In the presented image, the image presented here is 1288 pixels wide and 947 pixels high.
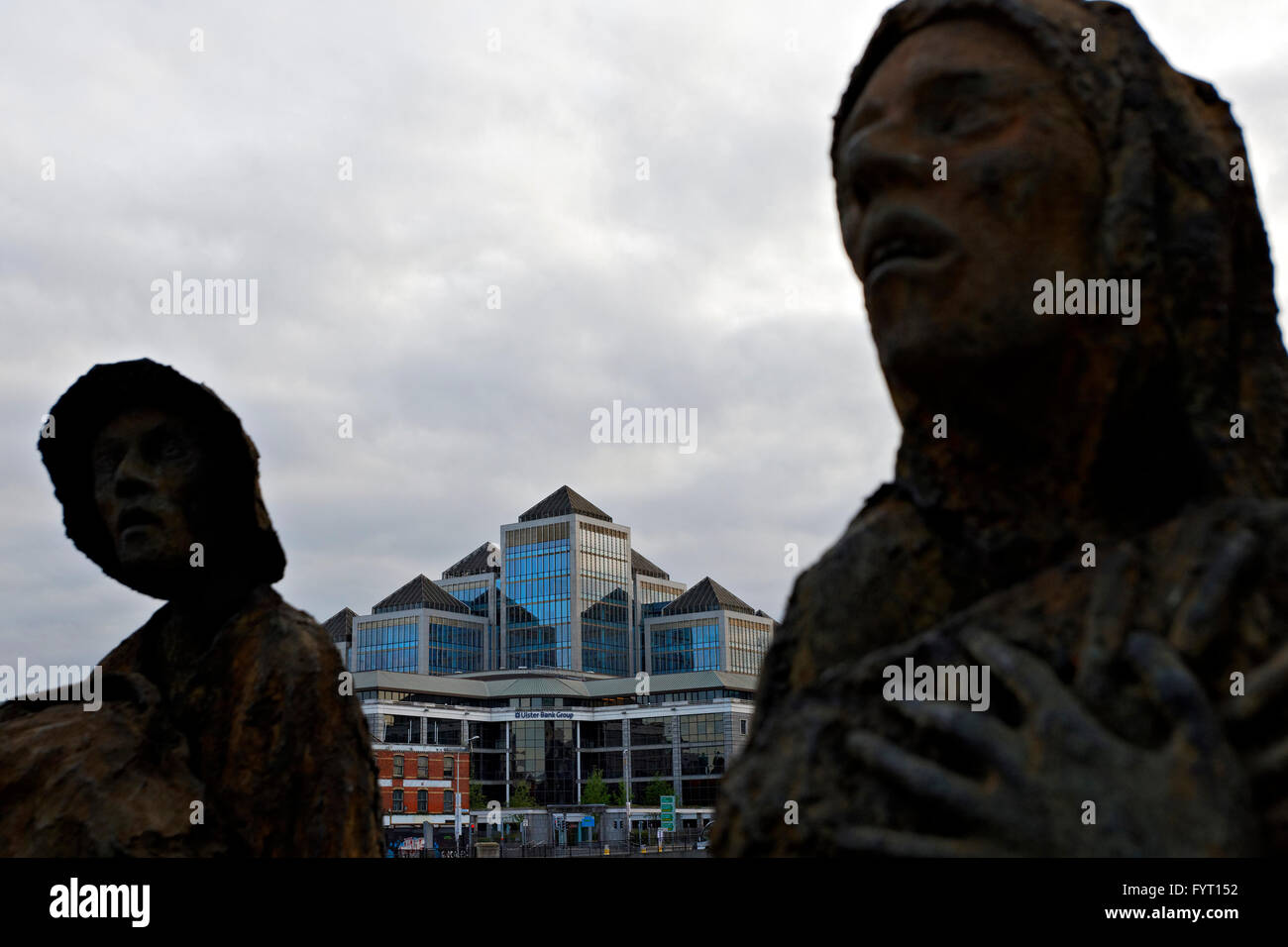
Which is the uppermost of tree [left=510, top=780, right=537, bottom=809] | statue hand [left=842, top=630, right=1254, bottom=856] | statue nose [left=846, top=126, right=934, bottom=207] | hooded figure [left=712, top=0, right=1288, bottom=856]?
statue nose [left=846, top=126, right=934, bottom=207]

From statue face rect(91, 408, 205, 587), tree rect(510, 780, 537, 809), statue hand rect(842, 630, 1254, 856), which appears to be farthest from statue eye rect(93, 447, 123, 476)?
tree rect(510, 780, 537, 809)

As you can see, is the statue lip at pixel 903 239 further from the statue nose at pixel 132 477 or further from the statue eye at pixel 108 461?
the statue eye at pixel 108 461

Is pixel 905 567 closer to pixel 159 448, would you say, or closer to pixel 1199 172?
pixel 1199 172

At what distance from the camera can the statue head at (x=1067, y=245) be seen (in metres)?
2.33

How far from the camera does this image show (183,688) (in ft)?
14.0

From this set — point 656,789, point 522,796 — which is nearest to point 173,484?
point 522,796

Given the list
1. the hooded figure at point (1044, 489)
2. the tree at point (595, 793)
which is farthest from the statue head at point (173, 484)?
the tree at point (595, 793)

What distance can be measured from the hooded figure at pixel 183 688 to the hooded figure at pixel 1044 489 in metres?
1.97

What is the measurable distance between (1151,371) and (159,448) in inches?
139

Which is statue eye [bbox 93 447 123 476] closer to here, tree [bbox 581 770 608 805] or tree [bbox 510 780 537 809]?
tree [bbox 581 770 608 805]

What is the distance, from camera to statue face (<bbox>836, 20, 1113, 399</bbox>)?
7.80 feet
